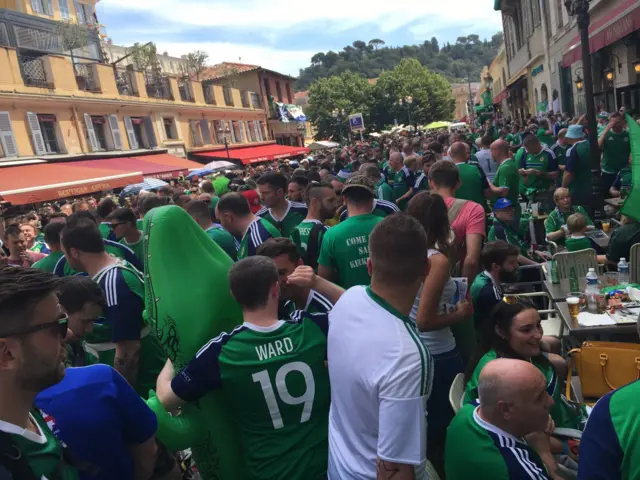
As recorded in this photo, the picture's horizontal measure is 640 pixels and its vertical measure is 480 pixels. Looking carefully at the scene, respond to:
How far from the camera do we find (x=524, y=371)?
201 cm

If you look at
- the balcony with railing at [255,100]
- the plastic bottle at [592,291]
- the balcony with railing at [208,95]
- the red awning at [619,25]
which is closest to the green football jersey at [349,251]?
the plastic bottle at [592,291]

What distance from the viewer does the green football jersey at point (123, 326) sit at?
3055mm

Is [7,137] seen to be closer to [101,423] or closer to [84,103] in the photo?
[84,103]

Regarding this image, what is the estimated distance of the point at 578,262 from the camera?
4875mm

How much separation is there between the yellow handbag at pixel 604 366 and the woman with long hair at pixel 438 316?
2.90ft

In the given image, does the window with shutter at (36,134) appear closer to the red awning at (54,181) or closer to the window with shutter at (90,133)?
the red awning at (54,181)

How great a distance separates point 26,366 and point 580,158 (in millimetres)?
7728

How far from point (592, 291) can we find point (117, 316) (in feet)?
12.3

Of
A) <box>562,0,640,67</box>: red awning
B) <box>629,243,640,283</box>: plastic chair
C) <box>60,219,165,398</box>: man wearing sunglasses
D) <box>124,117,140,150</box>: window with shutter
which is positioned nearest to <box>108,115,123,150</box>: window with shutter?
<box>124,117,140,150</box>: window with shutter

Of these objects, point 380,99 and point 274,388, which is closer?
point 274,388

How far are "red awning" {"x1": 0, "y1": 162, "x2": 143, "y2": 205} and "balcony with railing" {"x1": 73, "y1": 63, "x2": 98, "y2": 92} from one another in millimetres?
4761

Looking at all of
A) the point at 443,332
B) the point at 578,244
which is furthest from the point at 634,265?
the point at 443,332

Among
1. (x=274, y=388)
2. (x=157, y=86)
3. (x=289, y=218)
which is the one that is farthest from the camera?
(x=157, y=86)

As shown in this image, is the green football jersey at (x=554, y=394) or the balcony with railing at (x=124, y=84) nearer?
the green football jersey at (x=554, y=394)
